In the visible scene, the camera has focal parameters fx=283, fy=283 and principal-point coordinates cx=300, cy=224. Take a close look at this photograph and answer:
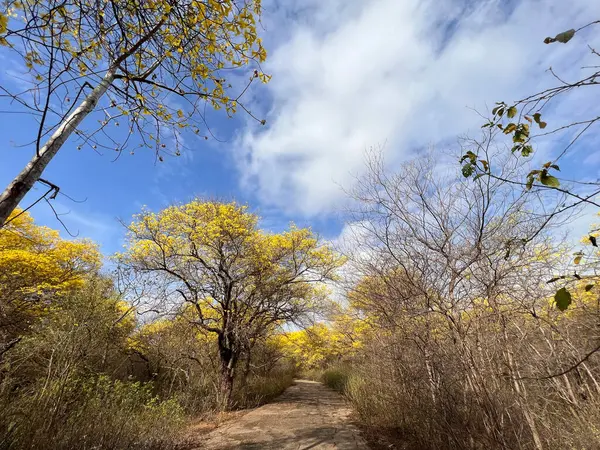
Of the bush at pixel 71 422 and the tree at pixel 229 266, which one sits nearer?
the bush at pixel 71 422

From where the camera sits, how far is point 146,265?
29.6ft

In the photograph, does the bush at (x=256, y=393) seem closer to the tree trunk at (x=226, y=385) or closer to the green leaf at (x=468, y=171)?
the tree trunk at (x=226, y=385)

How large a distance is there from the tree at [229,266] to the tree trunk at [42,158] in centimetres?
697

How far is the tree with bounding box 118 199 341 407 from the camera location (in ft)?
30.1

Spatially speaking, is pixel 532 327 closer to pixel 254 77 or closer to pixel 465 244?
pixel 465 244

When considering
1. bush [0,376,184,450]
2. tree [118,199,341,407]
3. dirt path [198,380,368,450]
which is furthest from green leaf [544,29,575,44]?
tree [118,199,341,407]

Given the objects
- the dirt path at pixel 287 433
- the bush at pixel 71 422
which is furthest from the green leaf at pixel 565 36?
the dirt path at pixel 287 433

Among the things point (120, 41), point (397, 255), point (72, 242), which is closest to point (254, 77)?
point (120, 41)

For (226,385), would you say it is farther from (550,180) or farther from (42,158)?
(550,180)

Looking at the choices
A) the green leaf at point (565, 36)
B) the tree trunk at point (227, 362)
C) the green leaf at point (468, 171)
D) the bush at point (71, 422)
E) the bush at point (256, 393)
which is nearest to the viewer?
the green leaf at point (565, 36)

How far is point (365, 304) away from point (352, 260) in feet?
2.71

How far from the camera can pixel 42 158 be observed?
1.82 m

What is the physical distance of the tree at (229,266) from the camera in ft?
30.1

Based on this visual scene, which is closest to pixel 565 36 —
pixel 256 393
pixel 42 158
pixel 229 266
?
pixel 42 158
